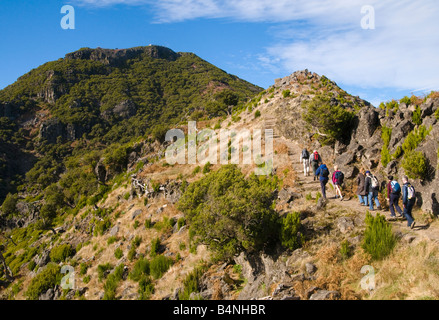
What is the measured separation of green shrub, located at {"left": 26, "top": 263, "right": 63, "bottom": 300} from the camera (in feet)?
55.9

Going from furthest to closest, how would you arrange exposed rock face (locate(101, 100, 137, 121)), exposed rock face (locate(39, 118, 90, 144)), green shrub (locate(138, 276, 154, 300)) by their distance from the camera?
exposed rock face (locate(101, 100, 137, 121)), exposed rock face (locate(39, 118, 90, 144)), green shrub (locate(138, 276, 154, 300))

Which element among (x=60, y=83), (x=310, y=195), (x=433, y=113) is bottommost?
(x=310, y=195)

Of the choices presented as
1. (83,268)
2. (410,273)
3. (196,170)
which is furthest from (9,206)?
(410,273)

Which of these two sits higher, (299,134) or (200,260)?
(299,134)

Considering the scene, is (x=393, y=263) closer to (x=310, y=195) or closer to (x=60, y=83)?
(x=310, y=195)

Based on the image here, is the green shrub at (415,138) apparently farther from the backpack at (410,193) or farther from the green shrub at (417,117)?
the backpack at (410,193)

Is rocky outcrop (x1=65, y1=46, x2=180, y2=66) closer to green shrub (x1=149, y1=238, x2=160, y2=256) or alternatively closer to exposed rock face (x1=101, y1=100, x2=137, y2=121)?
exposed rock face (x1=101, y1=100, x2=137, y2=121)

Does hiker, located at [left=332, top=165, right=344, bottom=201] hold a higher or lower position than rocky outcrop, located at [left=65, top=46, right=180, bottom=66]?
lower

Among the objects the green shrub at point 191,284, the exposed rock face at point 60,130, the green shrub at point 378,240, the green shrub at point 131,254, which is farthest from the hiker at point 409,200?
the exposed rock face at point 60,130

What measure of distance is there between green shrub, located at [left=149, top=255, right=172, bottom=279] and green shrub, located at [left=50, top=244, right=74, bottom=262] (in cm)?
1121

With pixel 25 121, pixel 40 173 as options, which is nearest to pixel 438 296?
pixel 40 173

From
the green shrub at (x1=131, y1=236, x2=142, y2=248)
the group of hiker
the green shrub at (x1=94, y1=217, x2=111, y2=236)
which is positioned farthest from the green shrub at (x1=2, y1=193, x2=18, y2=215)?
the group of hiker
